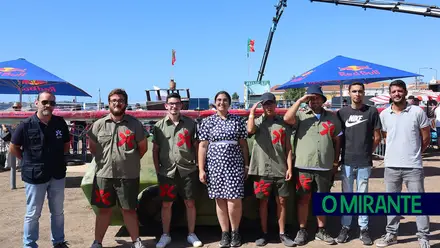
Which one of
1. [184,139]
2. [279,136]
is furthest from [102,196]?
[279,136]

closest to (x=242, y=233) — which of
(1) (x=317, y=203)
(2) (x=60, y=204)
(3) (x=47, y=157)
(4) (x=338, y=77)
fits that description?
(1) (x=317, y=203)

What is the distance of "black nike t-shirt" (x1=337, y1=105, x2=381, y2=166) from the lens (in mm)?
4004

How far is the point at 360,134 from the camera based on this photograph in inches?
157

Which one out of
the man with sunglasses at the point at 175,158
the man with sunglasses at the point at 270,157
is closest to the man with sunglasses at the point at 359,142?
the man with sunglasses at the point at 270,157

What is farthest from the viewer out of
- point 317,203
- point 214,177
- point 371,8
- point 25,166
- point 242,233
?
point 371,8

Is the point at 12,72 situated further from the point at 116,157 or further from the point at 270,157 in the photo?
the point at 270,157

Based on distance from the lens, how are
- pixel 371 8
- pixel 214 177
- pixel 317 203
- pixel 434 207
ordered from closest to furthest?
pixel 434 207 → pixel 317 203 → pixel 214 177 → pixel 371 8

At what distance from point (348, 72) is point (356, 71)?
206 millimetres

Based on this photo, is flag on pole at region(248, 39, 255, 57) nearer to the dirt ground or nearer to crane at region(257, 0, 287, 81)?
crane at region(257, 0, 287, 81)

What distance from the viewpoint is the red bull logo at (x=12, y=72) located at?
9000 mm

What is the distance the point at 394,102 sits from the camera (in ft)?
12.8

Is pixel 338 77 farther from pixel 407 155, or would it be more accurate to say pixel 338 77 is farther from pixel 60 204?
pixel 60 204

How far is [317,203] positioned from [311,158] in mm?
1103

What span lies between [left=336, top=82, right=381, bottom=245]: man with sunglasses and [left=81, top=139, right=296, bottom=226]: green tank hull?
2.22 ft
